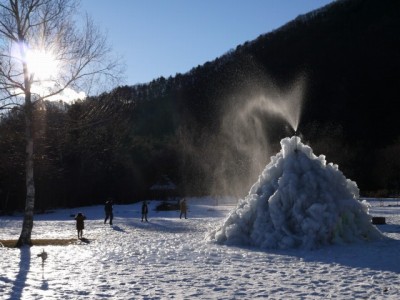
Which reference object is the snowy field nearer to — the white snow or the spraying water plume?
the white snow

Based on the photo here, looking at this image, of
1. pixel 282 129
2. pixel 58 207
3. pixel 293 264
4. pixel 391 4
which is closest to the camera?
pixel 293 264

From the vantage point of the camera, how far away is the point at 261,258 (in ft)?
45.6

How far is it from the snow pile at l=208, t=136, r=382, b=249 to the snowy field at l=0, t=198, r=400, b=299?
0.63 m

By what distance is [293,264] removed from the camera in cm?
1284

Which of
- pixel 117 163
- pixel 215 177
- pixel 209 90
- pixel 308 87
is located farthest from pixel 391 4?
pixel 117 163

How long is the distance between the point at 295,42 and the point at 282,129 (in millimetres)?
22494

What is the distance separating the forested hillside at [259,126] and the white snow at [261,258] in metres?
27.3

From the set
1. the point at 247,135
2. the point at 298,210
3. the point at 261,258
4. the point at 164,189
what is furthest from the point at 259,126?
the point at 261,258

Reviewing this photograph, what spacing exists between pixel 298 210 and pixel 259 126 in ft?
180

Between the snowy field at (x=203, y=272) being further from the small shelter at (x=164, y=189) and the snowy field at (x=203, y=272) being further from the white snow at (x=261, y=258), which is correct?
the small shelter at (x=164, y=189)

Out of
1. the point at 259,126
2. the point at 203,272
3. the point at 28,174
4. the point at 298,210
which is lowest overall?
the point at 203,272

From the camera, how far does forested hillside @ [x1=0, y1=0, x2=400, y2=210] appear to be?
5822 centimetres

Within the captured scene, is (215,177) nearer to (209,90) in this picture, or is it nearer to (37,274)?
(209,90)

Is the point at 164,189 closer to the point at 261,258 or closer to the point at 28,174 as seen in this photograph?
the point at 28,174
